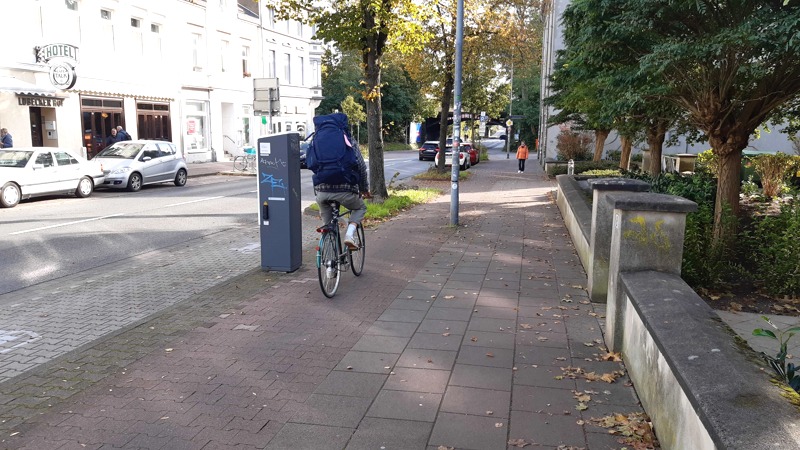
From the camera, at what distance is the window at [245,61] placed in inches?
1503

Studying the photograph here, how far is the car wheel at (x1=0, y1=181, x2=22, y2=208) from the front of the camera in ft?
48.5

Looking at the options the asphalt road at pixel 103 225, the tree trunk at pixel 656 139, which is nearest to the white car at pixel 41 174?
the asphalt road at pixel 103 225

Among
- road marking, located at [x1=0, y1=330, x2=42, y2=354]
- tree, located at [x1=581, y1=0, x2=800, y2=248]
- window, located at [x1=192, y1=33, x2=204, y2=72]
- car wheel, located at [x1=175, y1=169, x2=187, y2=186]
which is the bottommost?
road marking, located at [x1=0, y1=330, x2=42, y2=354]

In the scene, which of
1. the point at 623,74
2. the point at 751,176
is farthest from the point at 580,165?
the point at 623,74

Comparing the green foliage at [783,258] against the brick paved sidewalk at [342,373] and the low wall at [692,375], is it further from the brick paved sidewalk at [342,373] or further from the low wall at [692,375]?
the low wall at [692,375]

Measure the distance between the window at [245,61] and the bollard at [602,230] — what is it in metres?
35.1

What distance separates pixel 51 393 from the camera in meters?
4.35

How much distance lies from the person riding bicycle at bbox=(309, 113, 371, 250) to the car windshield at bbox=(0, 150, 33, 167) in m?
12.4

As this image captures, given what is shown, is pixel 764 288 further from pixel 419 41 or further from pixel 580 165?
pixel 580 165

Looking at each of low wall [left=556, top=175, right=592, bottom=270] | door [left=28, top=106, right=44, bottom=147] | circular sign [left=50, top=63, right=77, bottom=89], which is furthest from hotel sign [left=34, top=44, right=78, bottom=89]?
low wall [left=556, top=175, right=592, bottom=270]

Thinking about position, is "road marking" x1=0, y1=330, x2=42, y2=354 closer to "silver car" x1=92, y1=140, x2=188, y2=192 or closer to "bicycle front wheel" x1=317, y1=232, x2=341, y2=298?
"bicycle front wheel" x1=317, y1=232, x2=341, y2=298

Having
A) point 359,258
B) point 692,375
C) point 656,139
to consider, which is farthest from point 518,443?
point 656,139

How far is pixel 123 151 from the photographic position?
20172 millimetres

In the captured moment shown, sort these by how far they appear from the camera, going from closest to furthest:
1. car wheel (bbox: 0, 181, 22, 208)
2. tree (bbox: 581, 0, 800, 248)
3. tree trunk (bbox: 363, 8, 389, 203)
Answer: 1. tree (bbox: 581, 0, 800, 248)
2. car wheel (bbox: 0, 181, 22, 208)
3. tree trunk (bbox: 363, 8, 389, 203)
